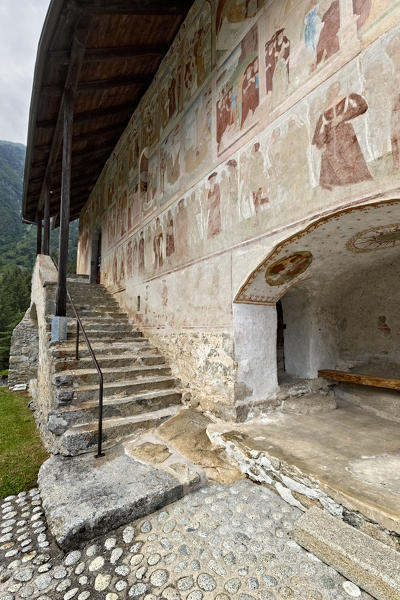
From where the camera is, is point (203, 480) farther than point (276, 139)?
No

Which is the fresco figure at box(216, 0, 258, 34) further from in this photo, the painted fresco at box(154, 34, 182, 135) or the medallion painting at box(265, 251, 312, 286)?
the medallion painting at box(265, 251, 312, 286)

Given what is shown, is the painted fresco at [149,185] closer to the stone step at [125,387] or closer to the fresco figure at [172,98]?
the fresco figure at [172,98]

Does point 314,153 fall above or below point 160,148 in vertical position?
below

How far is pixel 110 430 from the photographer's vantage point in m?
3.74

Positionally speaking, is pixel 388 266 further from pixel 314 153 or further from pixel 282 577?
pixel 282 577

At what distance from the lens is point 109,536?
7.45 ft

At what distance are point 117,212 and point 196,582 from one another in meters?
9.10

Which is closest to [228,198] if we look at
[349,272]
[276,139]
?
[276,139]

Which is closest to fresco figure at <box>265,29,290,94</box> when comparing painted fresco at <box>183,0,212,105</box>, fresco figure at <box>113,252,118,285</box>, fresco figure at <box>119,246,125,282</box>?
painted fresco at <box>183,0,212,105</box>

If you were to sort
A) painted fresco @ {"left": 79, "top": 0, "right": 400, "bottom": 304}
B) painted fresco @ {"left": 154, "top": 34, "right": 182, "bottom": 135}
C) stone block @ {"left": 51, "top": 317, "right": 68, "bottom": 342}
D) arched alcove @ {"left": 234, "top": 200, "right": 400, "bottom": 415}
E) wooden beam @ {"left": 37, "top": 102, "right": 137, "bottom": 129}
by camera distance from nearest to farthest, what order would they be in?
1. painted fresco @ {"left": 79, "top": 0, "right": 400, "bottom": 304}
2. arched alcove @ {"left": 234, "top": 200, "right": 400, "bottom": 415}
3. stone block @ {"left": 51, "top": 317, "right": 68, "bottom": 342}
4. painted fresco @ {"left": 154, "top": 34, "right": 182, "bottom": 135}
5. wooden beam @ {"left": 37, "top": 102, "right": 137, "bottom": 129}

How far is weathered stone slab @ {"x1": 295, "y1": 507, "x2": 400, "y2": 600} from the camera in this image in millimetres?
1620

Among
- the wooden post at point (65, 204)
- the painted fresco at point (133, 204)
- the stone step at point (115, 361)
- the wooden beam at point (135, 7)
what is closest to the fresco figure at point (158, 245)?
the painted fresco at point (133, 204)

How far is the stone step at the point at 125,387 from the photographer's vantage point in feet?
13.5

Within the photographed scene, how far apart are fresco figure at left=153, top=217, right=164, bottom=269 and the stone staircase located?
5.29 feet
